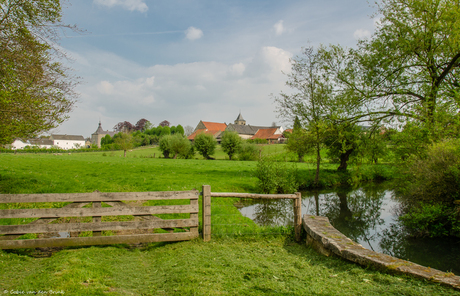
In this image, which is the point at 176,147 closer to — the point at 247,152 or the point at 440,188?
the point at 247,152

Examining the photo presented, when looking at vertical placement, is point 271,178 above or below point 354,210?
above

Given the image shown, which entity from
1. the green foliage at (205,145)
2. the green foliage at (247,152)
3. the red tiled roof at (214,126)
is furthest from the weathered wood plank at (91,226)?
the red tiled roof at (214,126)

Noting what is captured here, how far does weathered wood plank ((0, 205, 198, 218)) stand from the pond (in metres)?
3.80

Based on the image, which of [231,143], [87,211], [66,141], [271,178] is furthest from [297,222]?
[66,141]

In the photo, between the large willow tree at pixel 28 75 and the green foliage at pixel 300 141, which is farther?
the green foliage at pixel 300 141

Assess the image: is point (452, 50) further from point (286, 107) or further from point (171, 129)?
point (171, 129)

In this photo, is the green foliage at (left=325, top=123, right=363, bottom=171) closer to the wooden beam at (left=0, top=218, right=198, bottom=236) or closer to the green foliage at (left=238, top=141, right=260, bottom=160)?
the wooden beam at (left=0, top=218, right=198, bottom=236)

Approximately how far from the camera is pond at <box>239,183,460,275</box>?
328 inches

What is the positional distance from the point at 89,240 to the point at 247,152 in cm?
4679

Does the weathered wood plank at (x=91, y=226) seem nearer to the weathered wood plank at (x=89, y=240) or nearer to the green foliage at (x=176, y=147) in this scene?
the weathered wood plank at (x=89, y=240)

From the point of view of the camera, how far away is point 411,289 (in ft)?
12.4

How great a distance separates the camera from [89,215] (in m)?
6.28

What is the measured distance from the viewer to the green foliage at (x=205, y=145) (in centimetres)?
5753

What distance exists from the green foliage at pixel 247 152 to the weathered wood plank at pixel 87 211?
43.8m
